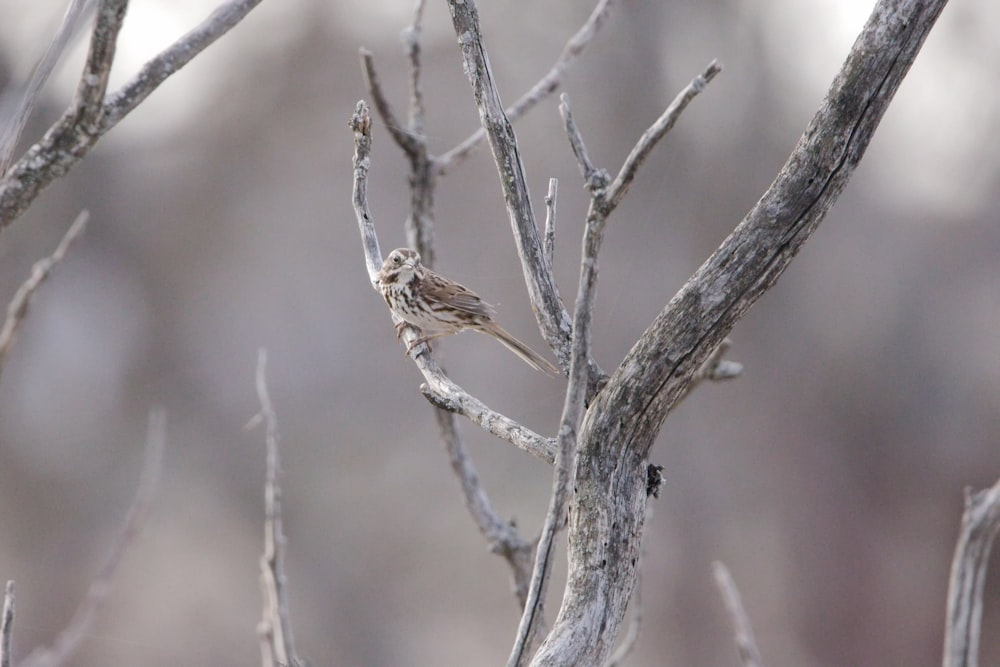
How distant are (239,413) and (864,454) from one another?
4716mm

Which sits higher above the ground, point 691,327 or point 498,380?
point 498,380

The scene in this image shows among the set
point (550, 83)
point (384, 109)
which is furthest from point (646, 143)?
point (384, 109)

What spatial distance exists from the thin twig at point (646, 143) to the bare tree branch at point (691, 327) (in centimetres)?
20

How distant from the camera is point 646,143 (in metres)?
1.15

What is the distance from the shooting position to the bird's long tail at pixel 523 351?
2432mm

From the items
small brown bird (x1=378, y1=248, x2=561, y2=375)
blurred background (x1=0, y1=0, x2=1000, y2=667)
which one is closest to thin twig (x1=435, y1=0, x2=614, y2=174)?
small brown bird (x1=378, y1=248, x2=561, y2=375)

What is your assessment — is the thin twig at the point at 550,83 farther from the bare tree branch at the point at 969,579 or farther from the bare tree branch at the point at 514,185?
the bare tree branch at the point at 969,579

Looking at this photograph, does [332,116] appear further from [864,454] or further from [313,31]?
[864,454]

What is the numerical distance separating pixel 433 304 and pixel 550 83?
0.66 metres

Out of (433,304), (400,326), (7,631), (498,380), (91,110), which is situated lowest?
(7,631)

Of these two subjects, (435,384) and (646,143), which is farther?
(435,384)

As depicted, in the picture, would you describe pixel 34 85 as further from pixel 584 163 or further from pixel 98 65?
pixel 584 163

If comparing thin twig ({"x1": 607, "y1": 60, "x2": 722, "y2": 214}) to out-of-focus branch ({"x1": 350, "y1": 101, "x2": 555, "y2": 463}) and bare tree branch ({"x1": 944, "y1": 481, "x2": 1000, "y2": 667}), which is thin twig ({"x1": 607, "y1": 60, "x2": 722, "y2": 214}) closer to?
out-of-focus branch ({"x1": 350, "y1": 101, "x2": 555, "y2": 463})

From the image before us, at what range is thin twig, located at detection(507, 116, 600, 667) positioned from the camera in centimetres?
114
